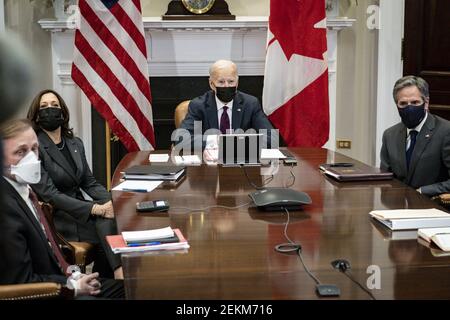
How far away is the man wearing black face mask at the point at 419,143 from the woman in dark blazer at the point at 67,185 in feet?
4.79

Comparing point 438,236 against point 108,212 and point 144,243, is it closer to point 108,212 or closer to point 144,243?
point 144,243

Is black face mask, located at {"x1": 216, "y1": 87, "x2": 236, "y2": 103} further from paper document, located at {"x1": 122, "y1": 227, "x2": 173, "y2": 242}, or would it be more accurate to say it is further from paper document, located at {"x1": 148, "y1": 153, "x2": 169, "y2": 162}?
paper document, located at {"x1": 122, "y1": 227, "x2": 173, "y2": 242}

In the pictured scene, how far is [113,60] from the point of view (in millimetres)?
4355

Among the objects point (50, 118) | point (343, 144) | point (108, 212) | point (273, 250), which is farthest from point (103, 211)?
point (343, 144)

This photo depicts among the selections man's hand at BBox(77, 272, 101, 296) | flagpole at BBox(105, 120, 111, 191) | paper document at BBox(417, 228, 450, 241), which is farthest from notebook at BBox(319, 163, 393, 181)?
flagpole at BBox(105, 120, 111, 191)

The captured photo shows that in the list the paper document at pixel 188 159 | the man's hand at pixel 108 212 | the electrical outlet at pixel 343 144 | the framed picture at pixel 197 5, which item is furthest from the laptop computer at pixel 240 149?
the electrical outlet at pixel 343 144

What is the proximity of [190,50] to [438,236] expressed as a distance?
3578 mm

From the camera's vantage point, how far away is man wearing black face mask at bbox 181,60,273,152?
12.4 ft

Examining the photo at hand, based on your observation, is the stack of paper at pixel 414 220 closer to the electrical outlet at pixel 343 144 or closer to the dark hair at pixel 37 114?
the dark hair at pixel 37 114

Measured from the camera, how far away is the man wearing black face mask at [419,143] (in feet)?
9.70

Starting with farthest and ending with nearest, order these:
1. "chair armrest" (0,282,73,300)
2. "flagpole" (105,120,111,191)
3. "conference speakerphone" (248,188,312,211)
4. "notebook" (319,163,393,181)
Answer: "flagpole" (105,120,111,191), "notebook" (319,163,393,181), "conference speakerphone" (248,188,312,211), "chair armrest" (0,282,73,300)

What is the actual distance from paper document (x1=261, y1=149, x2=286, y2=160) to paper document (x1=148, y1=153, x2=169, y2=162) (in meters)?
→ 0.54

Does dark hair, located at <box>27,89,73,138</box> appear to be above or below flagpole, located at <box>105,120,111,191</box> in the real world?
above

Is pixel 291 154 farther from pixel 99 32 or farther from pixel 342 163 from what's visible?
pixel 99 32
